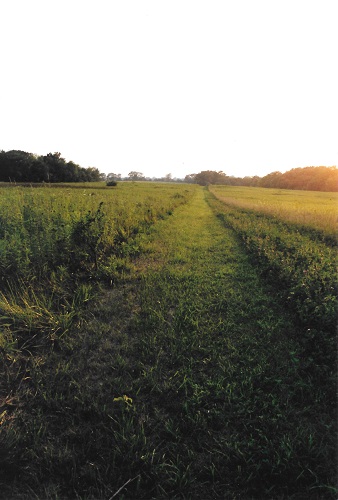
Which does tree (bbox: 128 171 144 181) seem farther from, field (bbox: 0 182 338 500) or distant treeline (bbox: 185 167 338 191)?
field (bbox: 0 182 338 500)

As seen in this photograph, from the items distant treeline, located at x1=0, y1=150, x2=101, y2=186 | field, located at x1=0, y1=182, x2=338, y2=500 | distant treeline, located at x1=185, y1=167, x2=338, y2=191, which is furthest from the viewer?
distant treeline, located at x1=185, y1=167, x2=338, y2=191

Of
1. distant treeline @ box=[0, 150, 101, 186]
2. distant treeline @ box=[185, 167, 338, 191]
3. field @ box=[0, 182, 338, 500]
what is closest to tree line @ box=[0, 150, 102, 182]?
distant treeline @ box=[0, 150, 101, 186]

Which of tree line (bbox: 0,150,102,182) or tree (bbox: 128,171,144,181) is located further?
tree (bbox: 128,171,144,181)

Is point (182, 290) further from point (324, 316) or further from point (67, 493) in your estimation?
point (67, 493)

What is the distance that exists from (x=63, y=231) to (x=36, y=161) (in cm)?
5651

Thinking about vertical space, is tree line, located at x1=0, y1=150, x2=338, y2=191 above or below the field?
above

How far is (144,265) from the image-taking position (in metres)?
6.39

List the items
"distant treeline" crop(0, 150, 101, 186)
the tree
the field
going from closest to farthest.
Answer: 1. the field
2. "distant treeline" crop(0, 150, 101, 186)
3. the tree

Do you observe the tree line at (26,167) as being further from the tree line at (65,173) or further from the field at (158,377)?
the field at (158,377)

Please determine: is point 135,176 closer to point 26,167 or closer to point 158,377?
point 26,167

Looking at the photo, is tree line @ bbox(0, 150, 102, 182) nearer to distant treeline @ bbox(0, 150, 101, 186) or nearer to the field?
distant treeline @ bbox(0, 150, 101, 186)

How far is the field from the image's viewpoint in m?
1.83

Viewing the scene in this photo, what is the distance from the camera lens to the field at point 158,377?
6.00ft

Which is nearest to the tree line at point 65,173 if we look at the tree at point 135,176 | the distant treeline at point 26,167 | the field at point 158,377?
the distant treeline at point 26,167
